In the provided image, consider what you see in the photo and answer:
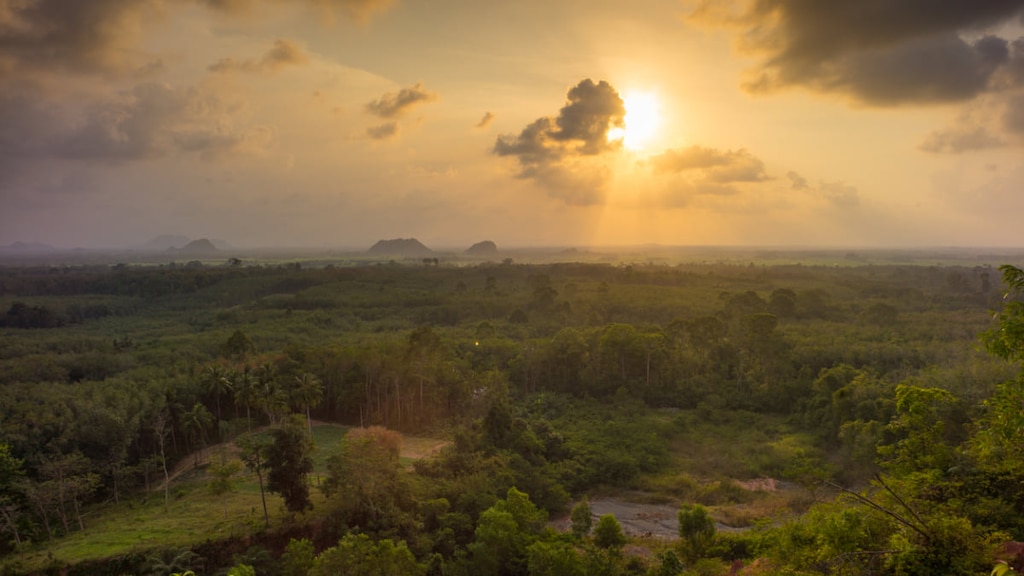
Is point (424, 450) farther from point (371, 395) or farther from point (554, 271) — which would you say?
point (554, 271)

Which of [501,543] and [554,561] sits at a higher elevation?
[554,561]

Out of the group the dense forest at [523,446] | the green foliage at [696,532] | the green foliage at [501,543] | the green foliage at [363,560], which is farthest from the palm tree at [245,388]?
the green foliage at [696,532]

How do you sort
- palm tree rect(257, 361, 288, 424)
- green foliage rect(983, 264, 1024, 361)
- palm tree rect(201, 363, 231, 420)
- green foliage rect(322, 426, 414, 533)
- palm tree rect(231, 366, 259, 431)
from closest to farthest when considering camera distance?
green foliage rect(983, 264, 1024, 361), green foliage rect(322, 426, 414, 533), palm tree rect(257, 361, 288, 424), palm tree rect(231, 366, 259, 431), palm tree rect(201, 363, 231, 420)

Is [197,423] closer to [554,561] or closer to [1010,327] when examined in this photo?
[554,561]

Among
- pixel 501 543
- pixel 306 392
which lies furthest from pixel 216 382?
pixel 501 543

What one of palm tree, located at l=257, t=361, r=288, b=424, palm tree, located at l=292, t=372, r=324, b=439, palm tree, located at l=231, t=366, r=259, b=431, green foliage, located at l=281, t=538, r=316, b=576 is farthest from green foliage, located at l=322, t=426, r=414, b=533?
palm tree, located at l=292, t=372, r=324, b=439

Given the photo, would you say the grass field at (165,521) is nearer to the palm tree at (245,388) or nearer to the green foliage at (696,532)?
the palm tree at (245,388)

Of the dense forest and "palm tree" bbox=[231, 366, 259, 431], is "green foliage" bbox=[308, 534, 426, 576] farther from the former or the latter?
"palm tree" bbox=[231, 366, 259, 431]
